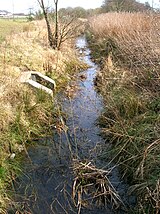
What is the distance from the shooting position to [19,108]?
20.7ft

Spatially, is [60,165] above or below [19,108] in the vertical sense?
below

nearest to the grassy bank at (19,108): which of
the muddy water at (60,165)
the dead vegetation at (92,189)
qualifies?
the muddy water at (60,165)

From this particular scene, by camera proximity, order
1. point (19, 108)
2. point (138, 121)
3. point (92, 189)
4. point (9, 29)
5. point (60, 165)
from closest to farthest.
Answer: point (92, 189), point (60, 165), point (138, 121), point (19, 108), point (9, 29)

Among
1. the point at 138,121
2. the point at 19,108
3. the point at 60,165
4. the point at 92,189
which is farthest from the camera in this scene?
the point at 19,108

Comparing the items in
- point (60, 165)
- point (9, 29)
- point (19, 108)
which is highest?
point (9, 29)

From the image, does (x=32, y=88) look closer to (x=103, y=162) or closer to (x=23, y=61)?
(x=23, y=61)

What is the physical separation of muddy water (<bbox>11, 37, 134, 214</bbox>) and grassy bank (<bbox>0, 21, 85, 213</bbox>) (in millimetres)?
230

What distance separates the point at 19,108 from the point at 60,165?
178 centimetres

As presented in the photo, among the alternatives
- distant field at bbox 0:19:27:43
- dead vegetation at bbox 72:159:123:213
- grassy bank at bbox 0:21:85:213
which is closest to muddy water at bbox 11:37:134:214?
dead vegetation at bbox 72:159:123:213

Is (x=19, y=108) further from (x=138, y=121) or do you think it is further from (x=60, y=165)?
(x=138, y=121)

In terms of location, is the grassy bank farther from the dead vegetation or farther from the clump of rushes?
the clump of rushes

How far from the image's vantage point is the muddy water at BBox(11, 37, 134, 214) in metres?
4.16

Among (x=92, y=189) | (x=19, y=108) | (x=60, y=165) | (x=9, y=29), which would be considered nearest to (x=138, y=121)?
(x=60, y=165)

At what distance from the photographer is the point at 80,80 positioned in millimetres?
10992
